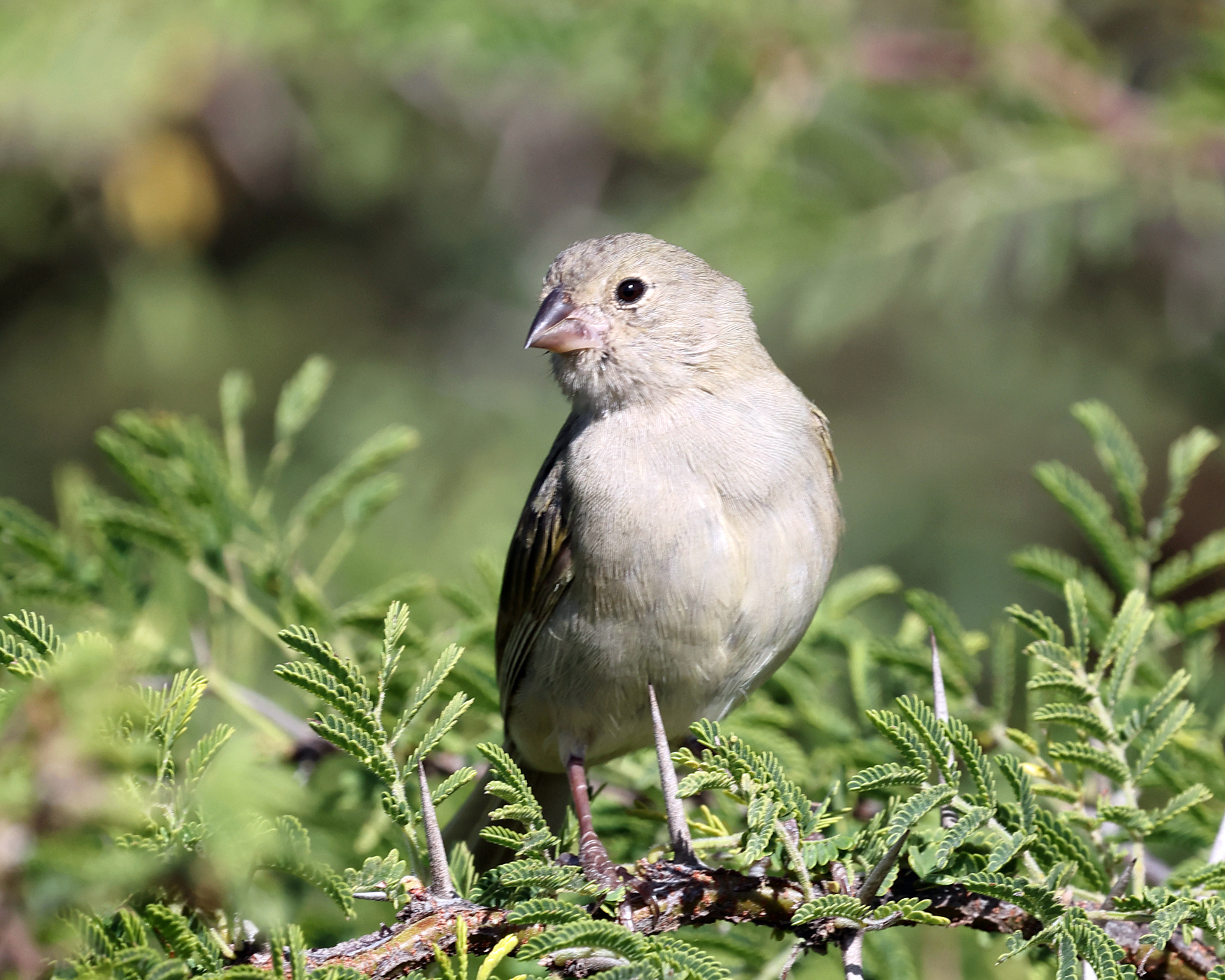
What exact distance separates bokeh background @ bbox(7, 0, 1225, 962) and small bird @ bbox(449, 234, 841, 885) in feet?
3.41

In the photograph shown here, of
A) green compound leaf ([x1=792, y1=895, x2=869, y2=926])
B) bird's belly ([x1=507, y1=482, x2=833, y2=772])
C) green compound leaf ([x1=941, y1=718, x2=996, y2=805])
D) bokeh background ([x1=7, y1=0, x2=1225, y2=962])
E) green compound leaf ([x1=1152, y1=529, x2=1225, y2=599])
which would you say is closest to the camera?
green compound leaf ([x1=792, y1=895, x2=869, y2=926])

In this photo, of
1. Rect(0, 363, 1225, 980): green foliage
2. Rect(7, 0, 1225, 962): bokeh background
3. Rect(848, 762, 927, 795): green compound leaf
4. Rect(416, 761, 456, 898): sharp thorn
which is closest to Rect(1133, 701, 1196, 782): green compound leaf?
Rect(0, 363, 1225, 980): green foliage

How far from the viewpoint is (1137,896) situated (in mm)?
2018

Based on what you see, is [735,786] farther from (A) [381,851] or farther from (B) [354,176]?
(B) [354,176]

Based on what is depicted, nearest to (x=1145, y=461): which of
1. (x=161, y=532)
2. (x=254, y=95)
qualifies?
(x=161, y=532)

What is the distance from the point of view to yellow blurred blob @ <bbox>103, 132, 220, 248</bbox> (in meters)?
5.99

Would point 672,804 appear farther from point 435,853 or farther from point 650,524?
point 650,524

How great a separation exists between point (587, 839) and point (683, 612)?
1.87ft

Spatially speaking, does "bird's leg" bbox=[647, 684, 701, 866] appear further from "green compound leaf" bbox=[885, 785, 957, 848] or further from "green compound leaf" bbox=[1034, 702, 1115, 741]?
"green compound leaf" bbox=[1034, 702, 1115, 741]

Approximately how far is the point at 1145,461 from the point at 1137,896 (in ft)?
13.8

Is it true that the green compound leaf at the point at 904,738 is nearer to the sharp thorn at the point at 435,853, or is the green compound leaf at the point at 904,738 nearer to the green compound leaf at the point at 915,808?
the green compound leaf at the point at 915,808

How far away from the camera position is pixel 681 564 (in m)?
2.81

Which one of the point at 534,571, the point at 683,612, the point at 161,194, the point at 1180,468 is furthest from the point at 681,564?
the point at 161,194

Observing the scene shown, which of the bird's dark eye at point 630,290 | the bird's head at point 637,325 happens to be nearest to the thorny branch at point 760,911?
the bird's head at point 637,325
